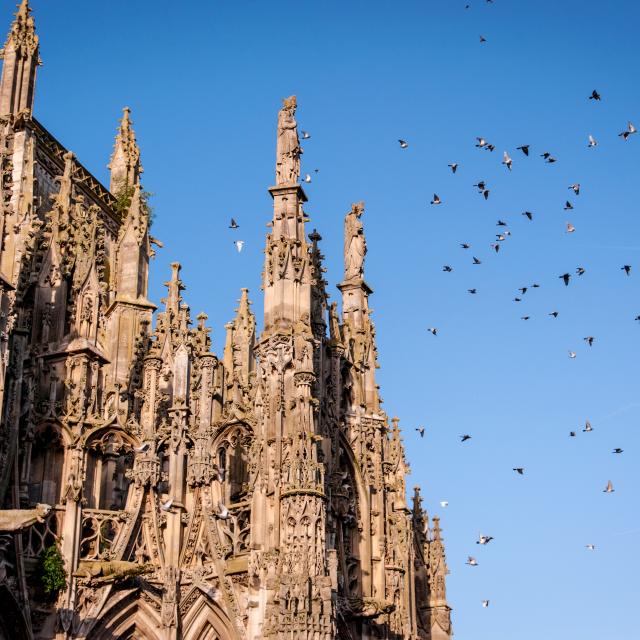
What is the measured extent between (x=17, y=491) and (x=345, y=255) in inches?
636

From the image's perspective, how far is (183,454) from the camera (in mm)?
33500

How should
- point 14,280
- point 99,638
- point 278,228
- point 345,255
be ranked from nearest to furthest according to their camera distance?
point 99,638, point 14,280, point 278,228, point 345,255

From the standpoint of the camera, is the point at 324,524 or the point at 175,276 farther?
the point at 175,276

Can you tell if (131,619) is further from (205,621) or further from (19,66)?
(19,66)

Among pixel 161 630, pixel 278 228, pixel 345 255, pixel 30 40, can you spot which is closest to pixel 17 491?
pixel 161 630

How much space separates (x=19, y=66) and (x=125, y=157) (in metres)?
7.58

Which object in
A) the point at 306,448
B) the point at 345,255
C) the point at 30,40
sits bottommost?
the point at 306,448

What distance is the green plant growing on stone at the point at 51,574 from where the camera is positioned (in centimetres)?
3020

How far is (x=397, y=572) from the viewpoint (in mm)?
37094

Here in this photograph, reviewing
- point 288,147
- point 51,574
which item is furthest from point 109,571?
point 288,147

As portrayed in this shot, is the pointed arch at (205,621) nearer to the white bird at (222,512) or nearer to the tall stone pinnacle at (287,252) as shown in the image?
the white bird at (222,512)

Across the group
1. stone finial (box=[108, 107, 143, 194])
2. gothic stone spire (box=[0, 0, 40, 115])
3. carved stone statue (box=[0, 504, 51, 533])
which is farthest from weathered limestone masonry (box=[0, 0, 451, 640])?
stone finial (box=[108, 107, 143, 194])

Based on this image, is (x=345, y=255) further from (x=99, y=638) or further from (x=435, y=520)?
(x=99, y=638)

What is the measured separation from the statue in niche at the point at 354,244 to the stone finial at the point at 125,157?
11176 millimetres
